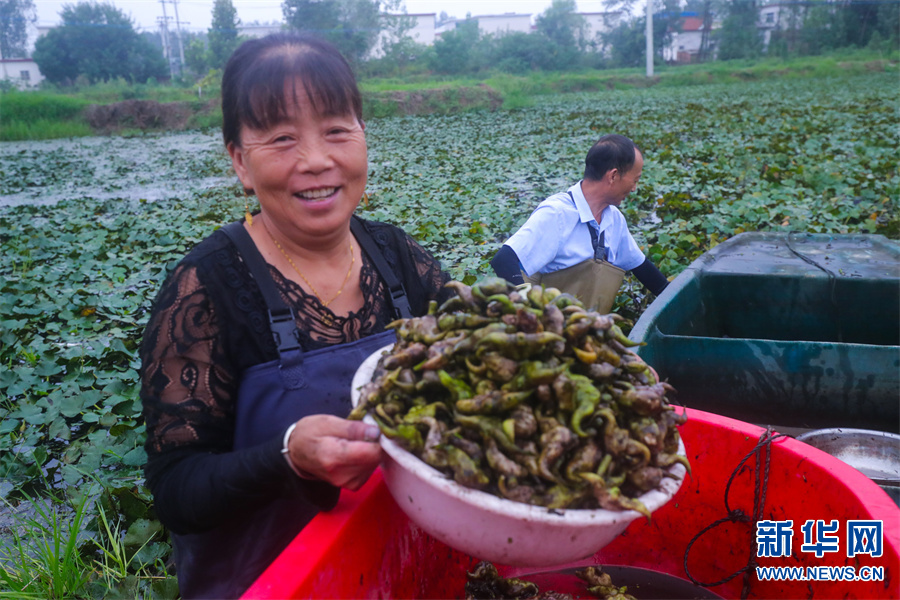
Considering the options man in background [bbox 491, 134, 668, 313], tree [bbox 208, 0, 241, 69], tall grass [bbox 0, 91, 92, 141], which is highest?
tree [bbox 208, 0, 241, 69]

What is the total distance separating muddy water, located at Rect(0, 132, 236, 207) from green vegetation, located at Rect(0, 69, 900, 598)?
98 mm

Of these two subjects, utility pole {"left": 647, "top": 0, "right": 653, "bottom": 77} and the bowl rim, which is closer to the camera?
the bowl rim

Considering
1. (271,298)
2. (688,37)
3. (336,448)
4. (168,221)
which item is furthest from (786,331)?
(688,37)

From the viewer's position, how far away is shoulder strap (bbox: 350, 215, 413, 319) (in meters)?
1.71

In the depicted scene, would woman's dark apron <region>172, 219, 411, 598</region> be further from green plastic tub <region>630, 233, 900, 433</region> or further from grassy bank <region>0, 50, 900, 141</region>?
grassy bank <region>0, 50, 900, 141</region>

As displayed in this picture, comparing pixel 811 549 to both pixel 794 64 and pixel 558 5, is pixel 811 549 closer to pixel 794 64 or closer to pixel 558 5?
pixel 794 64

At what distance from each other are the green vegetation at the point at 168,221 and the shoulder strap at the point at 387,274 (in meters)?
1.24

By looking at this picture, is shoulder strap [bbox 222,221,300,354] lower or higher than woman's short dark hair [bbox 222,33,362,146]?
lower

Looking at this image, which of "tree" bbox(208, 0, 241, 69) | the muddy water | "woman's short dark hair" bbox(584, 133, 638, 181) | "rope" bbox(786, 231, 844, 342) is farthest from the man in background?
"tree" bbox(208, 0, 241, 69)

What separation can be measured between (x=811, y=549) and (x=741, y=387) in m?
1.30

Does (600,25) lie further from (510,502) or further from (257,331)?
(510,502)

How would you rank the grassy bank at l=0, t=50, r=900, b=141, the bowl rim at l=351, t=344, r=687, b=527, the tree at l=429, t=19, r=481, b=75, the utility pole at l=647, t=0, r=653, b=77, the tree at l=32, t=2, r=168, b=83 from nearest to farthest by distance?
the bowl rim at l=351, t=344, r=687, b=527, the grassy bank at l=0, t=50, r=900, b=141, the utility pole at l=647, t=0, r=653, b=77, the tree at l=32, t=2, r=168, b=83, the tree at l=429, t=19, r=481, b=75

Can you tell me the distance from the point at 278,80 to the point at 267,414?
733 millimetres

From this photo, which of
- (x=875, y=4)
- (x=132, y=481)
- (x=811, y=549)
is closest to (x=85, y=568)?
(x=132, y=481)
